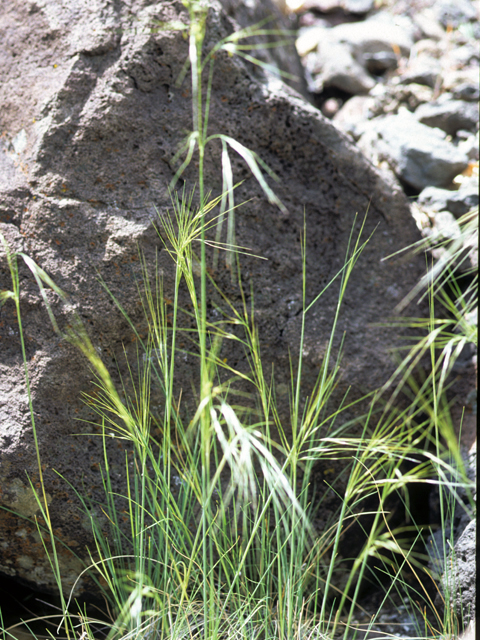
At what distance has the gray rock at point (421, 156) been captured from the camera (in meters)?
2.21

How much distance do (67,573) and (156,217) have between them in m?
0.94

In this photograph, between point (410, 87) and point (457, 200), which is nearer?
point (457, 200)

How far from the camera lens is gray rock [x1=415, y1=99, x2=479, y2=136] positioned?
2.45 m

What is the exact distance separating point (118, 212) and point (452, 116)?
1.83 meters

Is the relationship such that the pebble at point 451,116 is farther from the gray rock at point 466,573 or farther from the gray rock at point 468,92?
the gray rock at point 466,573

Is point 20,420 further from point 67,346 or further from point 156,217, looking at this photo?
point 156,217

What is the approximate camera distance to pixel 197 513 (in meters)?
1.35

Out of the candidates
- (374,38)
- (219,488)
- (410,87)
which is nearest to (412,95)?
(410,87)

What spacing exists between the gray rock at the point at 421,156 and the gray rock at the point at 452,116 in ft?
0.57

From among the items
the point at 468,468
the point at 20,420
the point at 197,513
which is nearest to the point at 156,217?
the point at 20,420

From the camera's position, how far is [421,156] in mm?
2223

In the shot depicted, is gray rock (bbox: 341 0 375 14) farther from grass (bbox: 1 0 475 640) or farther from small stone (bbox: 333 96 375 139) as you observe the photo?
grass (bbox: 1 0 475 640)

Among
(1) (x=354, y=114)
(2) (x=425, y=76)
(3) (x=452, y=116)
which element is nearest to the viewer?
(3) (x=452, y=116)

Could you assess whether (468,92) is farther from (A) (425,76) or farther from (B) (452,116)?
(A) (425,76)
